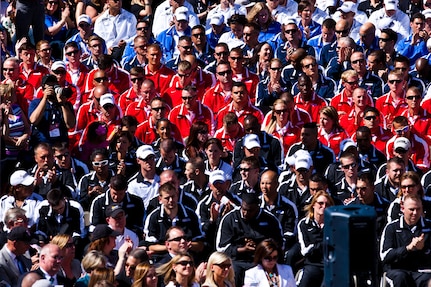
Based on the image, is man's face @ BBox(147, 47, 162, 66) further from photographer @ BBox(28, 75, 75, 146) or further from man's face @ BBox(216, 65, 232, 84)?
photographer @ BBox(28, 75, 75, 146)

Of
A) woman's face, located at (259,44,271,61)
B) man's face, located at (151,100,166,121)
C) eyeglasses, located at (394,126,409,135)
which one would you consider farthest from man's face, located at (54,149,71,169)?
woman's face, located at (259,44,271,61)

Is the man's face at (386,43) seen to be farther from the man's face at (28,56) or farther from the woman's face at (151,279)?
the woman's face at (151,279)

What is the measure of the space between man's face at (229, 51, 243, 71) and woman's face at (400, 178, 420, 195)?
4.46 meters

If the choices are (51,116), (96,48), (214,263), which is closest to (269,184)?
(214,263)

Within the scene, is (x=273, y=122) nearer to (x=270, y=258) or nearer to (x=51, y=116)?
(x=51, y=116)

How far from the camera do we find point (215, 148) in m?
17.1

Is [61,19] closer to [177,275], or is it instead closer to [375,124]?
[375,124]

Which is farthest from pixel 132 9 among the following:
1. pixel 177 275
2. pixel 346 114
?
pixel 177 275

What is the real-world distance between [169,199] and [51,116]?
3160 millimetres

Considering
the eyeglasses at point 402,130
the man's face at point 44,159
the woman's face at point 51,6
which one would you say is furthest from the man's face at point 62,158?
the woman's face at point 51,6

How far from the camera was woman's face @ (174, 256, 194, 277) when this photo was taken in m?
14.0

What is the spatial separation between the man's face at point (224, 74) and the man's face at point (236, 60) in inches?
22.1

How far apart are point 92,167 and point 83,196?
775 millimetres

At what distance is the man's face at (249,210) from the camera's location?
15.3 meters
